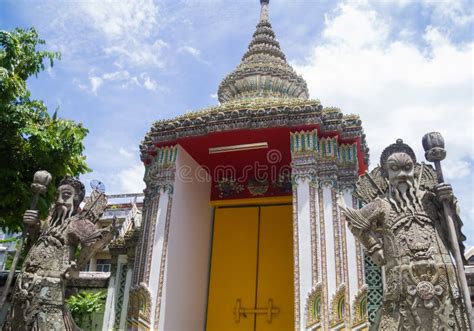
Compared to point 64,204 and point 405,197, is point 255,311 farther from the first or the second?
point 405,197

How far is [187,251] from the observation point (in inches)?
351

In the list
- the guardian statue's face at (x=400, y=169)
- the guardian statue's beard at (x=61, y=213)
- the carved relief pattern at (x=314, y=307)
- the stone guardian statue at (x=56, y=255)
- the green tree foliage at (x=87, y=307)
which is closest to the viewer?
the guardian statue's face at (x=400, y=169)

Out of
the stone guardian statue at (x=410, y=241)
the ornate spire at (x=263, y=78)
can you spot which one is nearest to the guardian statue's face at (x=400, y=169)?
the stone guardian statue at (x=410, y=241)

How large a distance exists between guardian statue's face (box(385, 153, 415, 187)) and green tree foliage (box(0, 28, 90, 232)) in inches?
238

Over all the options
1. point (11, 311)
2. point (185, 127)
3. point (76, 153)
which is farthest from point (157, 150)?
point (11, 311)

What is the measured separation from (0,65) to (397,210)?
6925mm

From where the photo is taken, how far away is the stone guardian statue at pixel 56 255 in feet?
18.0

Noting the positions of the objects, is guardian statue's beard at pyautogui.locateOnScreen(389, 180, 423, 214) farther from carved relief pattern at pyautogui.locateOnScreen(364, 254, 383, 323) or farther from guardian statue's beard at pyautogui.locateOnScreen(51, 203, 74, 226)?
guardian statue's beard at pyautogui.locateOnScreen(51, 203, 74, 226)

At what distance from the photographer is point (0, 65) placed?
822cm

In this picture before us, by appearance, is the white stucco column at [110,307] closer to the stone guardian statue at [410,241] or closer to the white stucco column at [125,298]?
the white stucco column at [125,298]

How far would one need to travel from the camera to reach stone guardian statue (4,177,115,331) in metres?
5.49

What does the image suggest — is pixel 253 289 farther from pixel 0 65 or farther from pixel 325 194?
pixel 0 65

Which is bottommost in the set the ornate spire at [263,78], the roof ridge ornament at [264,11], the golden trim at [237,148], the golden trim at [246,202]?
the golden trim at [246,202]

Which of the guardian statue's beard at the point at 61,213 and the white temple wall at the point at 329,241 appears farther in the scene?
the white temple wall at the point at 329,241
